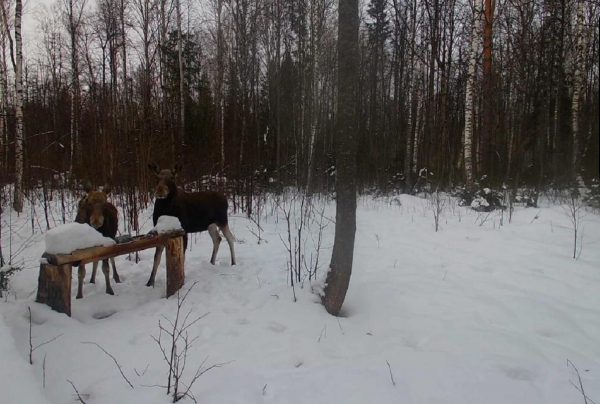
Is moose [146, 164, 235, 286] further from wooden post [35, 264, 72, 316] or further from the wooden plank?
wooden post [35, 264, 72, 316]

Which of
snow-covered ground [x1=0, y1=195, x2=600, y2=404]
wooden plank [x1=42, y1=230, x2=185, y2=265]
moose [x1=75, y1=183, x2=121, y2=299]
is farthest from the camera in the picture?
moose [x1=75, y1=183, x2=121, y2=299]

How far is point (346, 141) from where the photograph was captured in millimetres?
4141

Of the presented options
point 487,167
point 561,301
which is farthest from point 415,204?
point 561,301

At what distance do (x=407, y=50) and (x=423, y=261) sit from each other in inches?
620

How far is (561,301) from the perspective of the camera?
459 cm

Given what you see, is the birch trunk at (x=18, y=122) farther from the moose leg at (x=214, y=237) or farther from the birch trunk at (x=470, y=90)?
the birch trunk at (x=470, y=90)

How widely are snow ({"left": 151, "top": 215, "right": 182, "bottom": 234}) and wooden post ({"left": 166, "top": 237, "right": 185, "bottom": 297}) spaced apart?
5.3 inches

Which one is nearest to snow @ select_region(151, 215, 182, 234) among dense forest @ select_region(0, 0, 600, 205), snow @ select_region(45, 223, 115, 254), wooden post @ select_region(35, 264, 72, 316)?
snow @ select_region(45, 223, 115, 254)

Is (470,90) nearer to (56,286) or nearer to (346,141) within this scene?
(346,141)

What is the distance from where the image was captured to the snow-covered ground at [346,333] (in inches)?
118

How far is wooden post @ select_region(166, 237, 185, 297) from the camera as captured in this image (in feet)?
15.6

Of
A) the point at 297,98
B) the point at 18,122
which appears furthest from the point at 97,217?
the point at 297,98

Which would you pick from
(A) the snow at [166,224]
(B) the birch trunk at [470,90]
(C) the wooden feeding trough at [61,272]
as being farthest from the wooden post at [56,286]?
(B) the birch trunk at [470,90]

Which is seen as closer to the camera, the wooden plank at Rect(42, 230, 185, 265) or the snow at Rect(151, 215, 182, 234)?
the wooden plank at Rect(42, 230, 185, 265)
